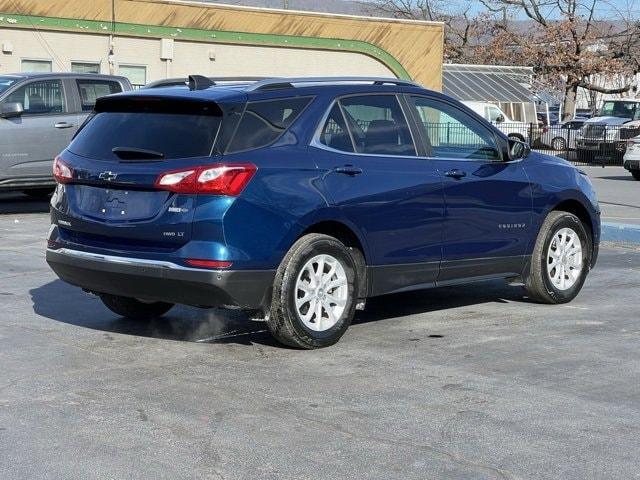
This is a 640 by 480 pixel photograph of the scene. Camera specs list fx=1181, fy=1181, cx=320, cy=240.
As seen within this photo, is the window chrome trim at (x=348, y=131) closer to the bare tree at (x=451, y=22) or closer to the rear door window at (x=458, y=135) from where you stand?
the rear door window at (x=458, y=135)

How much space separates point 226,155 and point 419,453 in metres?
2.49

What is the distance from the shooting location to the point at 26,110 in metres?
16.2

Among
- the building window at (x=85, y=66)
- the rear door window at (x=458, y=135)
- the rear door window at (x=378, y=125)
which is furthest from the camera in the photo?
the building window at (x=85, y=66)

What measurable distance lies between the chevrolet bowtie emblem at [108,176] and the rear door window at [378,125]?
1602mm

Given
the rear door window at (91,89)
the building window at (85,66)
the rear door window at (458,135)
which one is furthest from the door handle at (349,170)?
the building window at (85,66)

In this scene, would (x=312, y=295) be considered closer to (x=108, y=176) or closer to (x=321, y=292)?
(x=321, y=292)

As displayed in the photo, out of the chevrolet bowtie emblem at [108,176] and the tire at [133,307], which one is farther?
the tire at [133,307]

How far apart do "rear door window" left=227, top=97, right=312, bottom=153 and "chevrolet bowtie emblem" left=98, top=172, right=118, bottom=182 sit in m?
0.75

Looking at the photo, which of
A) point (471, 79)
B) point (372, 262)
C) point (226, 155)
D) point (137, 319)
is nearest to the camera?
point (226, 155)

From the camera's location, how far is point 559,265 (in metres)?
9.30

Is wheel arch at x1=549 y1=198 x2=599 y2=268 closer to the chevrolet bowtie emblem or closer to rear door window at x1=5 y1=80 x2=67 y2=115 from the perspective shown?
the chevrolet bowtie emblem

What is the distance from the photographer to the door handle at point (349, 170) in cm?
754

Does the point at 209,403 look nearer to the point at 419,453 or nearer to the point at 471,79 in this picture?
the point at 419,453

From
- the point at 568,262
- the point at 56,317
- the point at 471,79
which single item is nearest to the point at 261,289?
the point at 56,317
